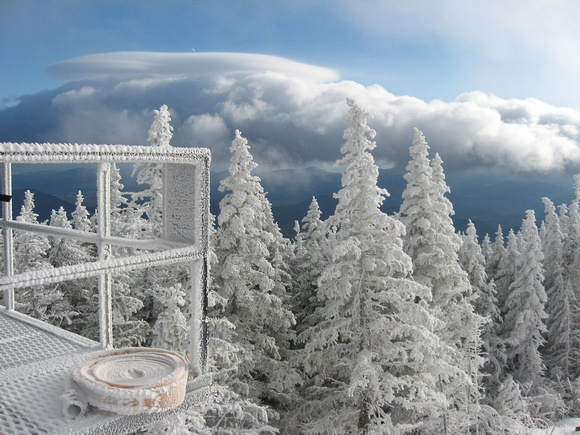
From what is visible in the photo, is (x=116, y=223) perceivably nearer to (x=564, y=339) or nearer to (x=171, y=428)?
(x=171, y=428)

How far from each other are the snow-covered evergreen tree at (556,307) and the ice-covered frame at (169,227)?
30097mm

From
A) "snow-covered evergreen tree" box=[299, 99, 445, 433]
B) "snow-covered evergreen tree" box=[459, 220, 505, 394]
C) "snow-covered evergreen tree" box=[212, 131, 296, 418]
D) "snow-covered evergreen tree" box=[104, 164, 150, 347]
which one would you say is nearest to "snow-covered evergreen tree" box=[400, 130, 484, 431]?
"snow-covered evergreen tree" box=[299, 99, 445, 433]

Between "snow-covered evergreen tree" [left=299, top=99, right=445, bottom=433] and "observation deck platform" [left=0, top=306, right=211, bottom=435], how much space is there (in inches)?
435

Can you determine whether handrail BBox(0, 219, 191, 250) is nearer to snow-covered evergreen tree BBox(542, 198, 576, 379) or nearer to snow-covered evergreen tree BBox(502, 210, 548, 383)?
snow-covered evergreen tree BBox(502, 210, 548, 383)

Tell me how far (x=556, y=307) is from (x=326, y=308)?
67.4 ft

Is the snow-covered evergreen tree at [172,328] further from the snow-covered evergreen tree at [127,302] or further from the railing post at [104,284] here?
the railing post at [104,284]

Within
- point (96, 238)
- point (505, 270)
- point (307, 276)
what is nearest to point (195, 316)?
point (96, 238)

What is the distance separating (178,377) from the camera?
3.19 metres

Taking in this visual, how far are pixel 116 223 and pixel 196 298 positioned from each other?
16.2 metres

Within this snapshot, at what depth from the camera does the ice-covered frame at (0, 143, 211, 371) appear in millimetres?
2840

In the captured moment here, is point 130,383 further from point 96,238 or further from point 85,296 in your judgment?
point 85,296

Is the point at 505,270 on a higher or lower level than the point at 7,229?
lower

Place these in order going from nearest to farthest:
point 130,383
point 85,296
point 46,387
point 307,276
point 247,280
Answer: point 130,383, point 46,387, point 247,280, point 85,296, point 307,276

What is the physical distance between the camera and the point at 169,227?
393 cm
